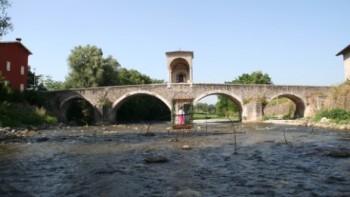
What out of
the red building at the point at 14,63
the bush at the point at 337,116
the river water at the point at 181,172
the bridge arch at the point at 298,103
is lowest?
the river water at the point at 181,172

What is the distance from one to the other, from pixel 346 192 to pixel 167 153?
7448mm

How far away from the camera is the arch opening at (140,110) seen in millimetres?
53719

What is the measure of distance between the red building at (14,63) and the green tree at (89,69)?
10.0 metres

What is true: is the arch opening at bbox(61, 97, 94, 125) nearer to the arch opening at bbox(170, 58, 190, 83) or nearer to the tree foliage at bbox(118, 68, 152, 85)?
the tree foliage at bbox(118, 68, 152, 85)

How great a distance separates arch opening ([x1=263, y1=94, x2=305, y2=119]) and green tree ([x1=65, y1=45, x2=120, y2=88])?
22724 millimetres

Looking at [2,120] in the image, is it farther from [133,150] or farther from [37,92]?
[133,150]

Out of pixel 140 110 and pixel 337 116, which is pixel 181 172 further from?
pixel 140 110

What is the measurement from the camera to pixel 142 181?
855cm

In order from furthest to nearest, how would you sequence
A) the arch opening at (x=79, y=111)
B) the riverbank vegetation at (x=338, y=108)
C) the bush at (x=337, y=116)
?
the arch opening at (x=79, y=111), the riverbank vegetation at (x=338, y=108), the bush at (x=337, y=116)

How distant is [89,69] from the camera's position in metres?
50.0

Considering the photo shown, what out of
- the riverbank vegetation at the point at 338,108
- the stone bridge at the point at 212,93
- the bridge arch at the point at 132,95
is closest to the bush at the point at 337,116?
the riverbank vegetation at the point at 338,108

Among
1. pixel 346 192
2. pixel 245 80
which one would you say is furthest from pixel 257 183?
pixel 245 80

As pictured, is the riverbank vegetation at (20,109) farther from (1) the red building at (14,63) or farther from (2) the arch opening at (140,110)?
(2) the arch opening at (140,110)

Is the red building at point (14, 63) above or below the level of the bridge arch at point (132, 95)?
above
